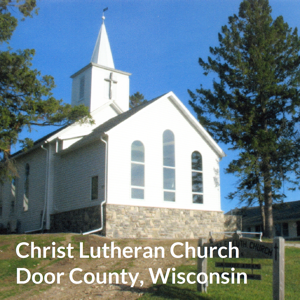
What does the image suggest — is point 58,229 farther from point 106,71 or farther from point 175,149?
point 106,71

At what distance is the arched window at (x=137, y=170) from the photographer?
18.6 meters

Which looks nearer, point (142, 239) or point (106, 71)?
point (142, 239)

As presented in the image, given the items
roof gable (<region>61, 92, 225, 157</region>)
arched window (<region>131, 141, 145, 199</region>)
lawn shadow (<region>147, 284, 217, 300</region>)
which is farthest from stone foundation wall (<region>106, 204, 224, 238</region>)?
lawn shadow (<region>147, 284, 217, 300</region>)

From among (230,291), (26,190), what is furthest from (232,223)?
(230,291)

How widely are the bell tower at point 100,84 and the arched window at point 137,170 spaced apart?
242 inches

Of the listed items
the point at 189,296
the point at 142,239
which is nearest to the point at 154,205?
the point at 142,239

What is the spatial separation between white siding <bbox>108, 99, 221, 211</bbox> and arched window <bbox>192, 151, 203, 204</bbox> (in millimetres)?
227

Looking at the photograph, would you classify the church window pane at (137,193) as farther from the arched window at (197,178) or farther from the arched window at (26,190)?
the arched window at (26,190)

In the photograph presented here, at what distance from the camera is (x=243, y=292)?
30.4 ft

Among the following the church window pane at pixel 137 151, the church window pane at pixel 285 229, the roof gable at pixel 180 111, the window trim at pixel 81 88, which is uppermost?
the window trim at pixel 81 88

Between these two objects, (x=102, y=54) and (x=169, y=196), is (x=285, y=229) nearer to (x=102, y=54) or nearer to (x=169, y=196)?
(x=169, y=196)

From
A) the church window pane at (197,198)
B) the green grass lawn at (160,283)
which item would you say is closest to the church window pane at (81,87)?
the church window pane at (197,198)

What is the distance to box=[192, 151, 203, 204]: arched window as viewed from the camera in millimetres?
20703

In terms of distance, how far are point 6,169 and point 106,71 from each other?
10606 millimetres
